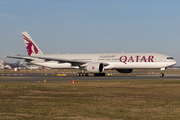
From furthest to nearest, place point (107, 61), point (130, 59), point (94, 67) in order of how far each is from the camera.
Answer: point (107, 61) < point (130, 59) < point (94, 67)

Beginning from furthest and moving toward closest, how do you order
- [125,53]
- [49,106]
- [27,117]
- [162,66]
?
1. [125,53]
2. [162,66]
3. [49,106]
4. [27,117]

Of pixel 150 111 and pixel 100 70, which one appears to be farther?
pixel 100 70

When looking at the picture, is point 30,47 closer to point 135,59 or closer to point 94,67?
point 94,67

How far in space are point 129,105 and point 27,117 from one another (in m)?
6.13

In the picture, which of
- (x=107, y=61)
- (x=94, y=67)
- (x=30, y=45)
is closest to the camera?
(x=94, y=67)

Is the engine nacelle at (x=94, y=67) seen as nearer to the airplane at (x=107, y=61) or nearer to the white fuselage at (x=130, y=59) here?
the airplane at (x=107, y=61)

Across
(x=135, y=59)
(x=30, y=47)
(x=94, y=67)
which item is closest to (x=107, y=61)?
(x=94, y=67)

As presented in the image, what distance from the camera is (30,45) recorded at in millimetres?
67375

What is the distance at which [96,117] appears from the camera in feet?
40.9

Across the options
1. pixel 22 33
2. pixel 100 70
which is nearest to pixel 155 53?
pixel 100 70

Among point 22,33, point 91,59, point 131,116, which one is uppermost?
point 22,33

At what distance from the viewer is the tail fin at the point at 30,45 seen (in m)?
67.4

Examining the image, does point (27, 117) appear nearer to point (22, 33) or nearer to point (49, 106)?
point (49, 106)

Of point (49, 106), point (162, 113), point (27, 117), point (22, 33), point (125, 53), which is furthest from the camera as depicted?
Result: point (22, 33)
